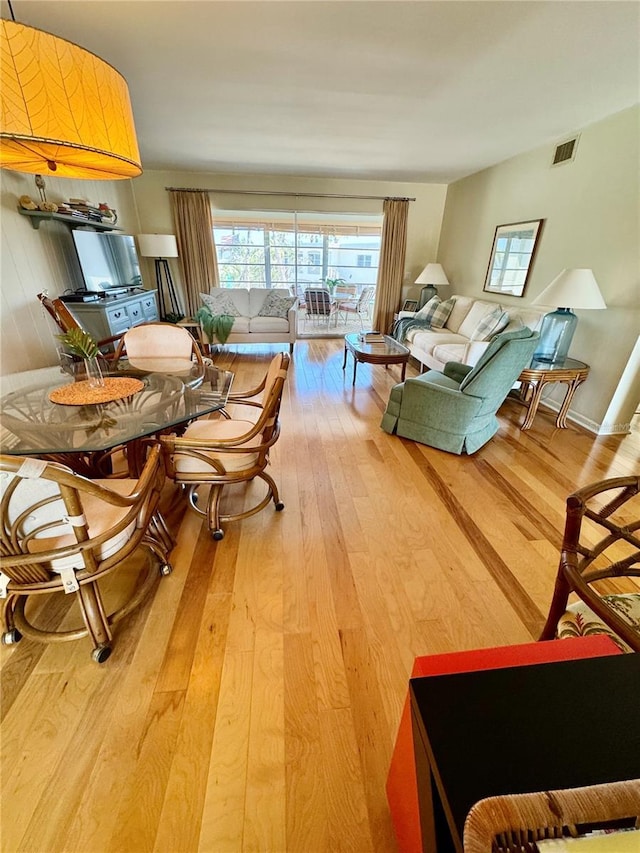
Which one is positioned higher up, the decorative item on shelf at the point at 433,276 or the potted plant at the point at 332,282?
the decorative item on shelf at the point at 433,276

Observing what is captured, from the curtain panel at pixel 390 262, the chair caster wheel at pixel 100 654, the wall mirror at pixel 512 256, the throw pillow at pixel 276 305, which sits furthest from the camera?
the curtain panel at pixel 390 262

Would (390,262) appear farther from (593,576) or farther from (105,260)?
(593,576)

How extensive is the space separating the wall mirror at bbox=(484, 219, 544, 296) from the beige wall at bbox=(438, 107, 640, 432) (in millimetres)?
89

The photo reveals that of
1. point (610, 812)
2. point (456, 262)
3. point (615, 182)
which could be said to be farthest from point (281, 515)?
point (456, 262)

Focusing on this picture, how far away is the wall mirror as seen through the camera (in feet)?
12.8

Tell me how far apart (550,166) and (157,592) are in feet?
16.7

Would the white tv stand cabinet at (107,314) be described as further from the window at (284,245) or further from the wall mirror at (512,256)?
the wall mirror at (512,256)

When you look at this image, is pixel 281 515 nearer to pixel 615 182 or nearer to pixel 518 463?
pixel 518 463

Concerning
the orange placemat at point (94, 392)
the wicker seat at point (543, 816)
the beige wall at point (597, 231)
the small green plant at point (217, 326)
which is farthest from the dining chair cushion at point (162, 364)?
the beige wall at point (597, 231)

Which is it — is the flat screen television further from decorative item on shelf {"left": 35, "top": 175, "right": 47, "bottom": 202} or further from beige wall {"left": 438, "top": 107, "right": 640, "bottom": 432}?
beige wall {"left": 438, "top": 107, "right": 640, "bottom": 432}

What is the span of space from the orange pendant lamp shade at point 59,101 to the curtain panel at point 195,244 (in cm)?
457

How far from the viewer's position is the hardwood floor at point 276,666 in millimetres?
940

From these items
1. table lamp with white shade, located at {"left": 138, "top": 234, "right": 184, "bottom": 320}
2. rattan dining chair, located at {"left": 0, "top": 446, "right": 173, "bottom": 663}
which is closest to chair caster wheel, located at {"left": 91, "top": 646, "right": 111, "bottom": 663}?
rattan dining chair, located at {"left": 0, "top": 446, "right": 173, "bottom": 663}

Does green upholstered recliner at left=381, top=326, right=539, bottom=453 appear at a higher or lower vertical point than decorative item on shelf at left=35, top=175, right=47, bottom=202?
lower
